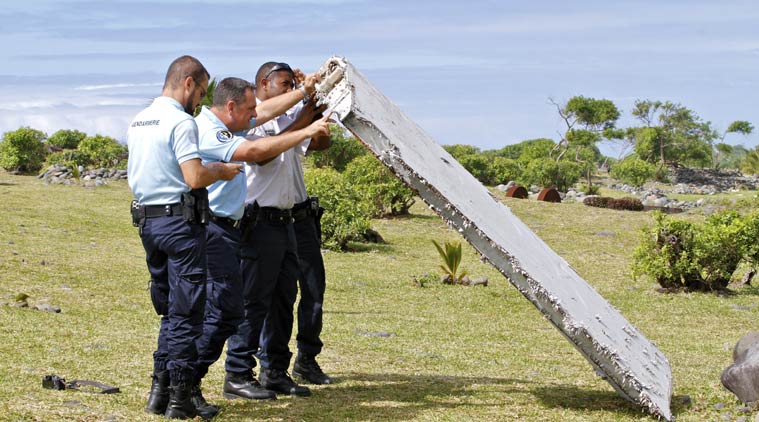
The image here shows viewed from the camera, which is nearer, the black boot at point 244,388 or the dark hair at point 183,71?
the dark hair at point 183,71

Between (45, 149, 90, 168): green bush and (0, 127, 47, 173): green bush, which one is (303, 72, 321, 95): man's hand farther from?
(45, 149, 90, 168): green bush

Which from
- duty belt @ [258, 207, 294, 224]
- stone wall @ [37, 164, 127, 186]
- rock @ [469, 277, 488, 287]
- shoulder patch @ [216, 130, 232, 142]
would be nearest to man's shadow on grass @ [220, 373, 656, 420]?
duty belt @ [258, 207, 294, 224]

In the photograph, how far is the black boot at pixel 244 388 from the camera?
19.8ft

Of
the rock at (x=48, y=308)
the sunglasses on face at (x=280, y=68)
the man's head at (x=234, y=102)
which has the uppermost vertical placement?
the sunglasses on face at (x=280, y=68)

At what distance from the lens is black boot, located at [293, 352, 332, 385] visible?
6.69 m

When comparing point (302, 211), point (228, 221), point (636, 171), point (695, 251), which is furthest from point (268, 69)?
point (636, 171)

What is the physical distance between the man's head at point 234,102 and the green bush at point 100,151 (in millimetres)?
33582

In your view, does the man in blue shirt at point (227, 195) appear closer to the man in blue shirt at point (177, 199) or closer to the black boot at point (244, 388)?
the man in blue shirt at point (177, 199)

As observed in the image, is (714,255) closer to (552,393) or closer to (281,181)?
(552,393)

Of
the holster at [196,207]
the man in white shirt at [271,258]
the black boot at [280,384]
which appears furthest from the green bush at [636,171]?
the holster at [196,207]

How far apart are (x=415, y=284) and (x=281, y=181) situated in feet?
26.8

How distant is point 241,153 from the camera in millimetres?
5371

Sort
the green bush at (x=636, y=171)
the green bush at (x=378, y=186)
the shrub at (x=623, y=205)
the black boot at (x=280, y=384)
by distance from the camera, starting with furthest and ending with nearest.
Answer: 1. the green bush at (x=636, y=171)
2. the shrub at (x=623, y=205)
3. the green bush at (x=378, y=186)
4. the black boot at (x=280, y=384)

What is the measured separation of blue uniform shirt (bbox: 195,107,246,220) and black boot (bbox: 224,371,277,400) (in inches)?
45.3
